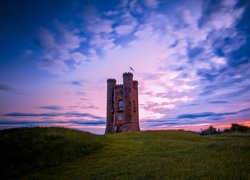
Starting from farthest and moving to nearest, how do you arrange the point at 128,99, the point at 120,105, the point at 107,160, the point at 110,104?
the point at 110,104 → the point at 120,105 → the point at 128,99 → the point at 107,160

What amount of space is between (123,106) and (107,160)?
41471mm

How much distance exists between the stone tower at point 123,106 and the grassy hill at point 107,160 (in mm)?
31713

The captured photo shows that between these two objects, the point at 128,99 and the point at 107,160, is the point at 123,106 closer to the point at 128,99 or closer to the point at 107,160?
the point at 128,99

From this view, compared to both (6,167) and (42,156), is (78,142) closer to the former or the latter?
(42,156)

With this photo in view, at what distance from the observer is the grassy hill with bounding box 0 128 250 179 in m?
10.9

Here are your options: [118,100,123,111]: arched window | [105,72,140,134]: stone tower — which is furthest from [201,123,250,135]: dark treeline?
[118,100,123,111]: arched window

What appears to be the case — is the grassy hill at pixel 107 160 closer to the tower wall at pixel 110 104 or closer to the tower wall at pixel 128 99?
the tower wall at pixel 128 99

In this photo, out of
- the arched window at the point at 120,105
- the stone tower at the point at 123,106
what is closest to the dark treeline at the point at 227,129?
the stone tower at the point at 123,106

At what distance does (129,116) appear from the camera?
5816 centimetres

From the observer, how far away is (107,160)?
717 inches

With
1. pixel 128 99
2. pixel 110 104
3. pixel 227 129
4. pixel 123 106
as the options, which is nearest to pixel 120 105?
pixel 123 106

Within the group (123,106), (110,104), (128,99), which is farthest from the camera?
(110,104)

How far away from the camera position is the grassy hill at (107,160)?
10.9 m

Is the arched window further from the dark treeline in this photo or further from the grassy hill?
the grassy hill
